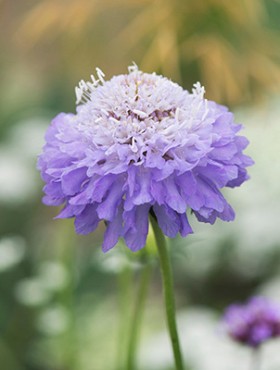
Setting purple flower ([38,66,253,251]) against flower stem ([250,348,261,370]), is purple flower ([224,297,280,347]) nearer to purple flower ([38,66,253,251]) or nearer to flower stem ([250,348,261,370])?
flower stem ([250,348,261,370])

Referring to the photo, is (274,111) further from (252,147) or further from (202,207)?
(202,207)

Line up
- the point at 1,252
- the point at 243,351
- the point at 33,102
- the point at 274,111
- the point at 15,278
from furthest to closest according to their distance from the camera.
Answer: the point at 33,102 → the point at 274,111 → the point at 15,278 → the point at 243,351 → the point at 1,252

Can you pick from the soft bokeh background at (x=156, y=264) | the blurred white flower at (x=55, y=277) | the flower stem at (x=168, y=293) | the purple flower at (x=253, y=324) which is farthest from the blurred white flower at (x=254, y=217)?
the flower stem at (x=168, y=293)

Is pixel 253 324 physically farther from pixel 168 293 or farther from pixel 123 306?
pixel 168 293

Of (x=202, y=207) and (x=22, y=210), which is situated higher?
(x=22, y=210)

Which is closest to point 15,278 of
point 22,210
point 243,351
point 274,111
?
point 22,210

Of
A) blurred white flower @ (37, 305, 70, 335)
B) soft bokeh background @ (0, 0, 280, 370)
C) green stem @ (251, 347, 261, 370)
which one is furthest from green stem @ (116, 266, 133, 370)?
green stem @ (251, 347, 261, 370)

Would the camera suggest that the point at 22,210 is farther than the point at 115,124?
Yes
